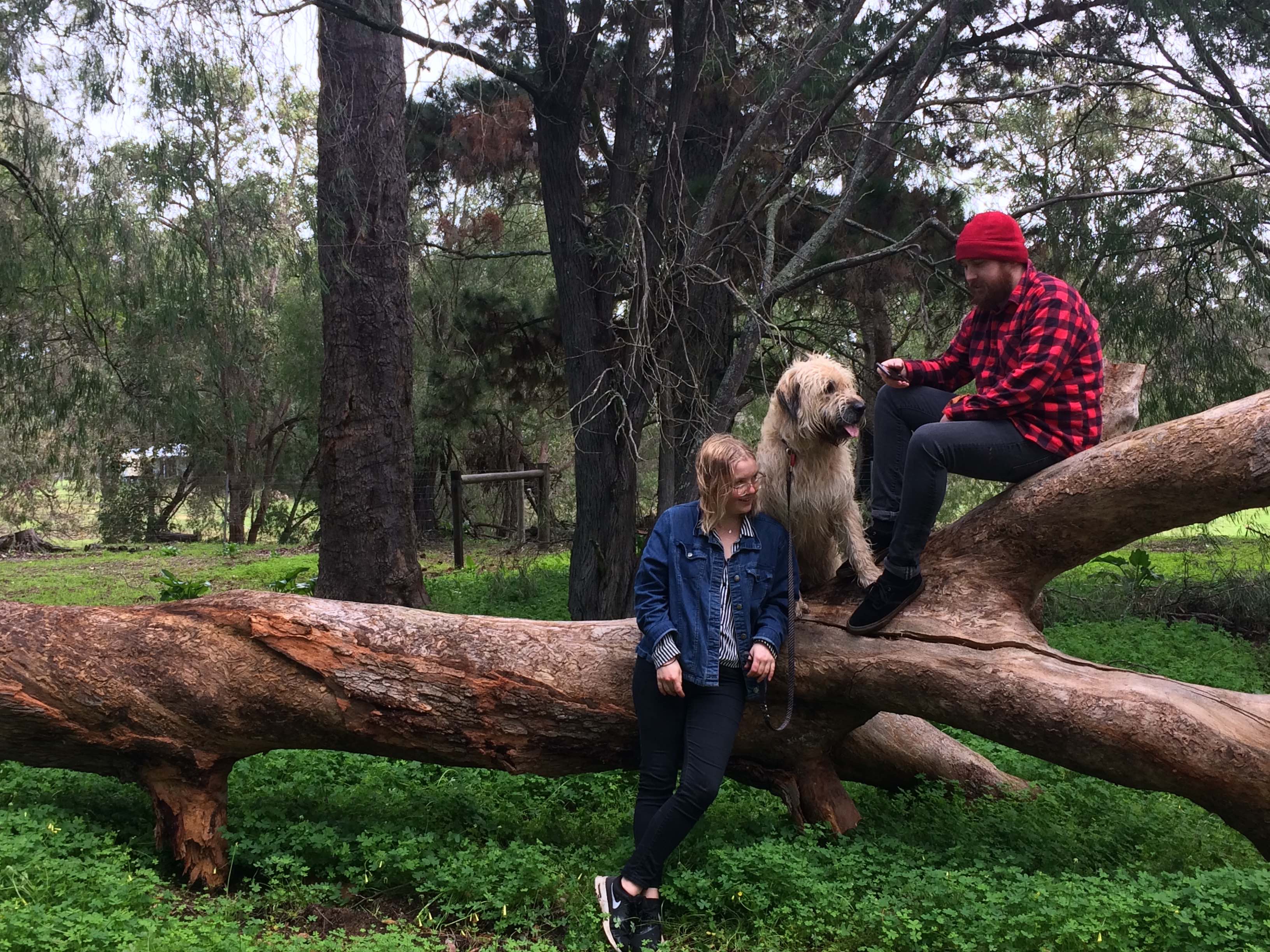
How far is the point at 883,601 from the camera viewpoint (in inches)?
175

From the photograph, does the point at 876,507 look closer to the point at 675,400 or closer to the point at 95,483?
the point at 675,400

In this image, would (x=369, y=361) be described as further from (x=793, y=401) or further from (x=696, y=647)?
(x=696, y=647)

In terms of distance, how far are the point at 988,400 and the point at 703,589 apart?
1434 millimetres

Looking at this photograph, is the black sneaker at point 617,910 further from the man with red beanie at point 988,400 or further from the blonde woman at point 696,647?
the man with red beanie at point 988,400

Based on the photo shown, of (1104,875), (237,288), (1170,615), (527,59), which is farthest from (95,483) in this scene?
(1104,875)

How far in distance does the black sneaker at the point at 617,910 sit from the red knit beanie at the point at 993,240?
298 cm

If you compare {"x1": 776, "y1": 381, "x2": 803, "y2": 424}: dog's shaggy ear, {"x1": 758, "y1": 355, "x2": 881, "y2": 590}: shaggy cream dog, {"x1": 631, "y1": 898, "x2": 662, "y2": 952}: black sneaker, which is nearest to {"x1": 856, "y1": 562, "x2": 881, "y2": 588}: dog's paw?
{"x1": 758, "y1": 355, "x2": 881, "y2": 590}: shaggy cream dog

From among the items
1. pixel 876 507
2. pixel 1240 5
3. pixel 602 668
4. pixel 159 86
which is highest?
pixel 1240 5

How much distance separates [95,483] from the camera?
67.4 feet

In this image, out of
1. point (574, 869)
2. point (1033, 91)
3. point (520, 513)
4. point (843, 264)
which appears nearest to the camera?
point (574, 869)

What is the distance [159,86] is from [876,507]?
5.45 metres

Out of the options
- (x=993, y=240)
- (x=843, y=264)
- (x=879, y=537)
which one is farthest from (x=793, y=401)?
(x=843, y=264)

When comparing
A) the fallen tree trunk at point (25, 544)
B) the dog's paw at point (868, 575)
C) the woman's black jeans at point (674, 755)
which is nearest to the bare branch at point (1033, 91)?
the dog's paw at point (868, 575)

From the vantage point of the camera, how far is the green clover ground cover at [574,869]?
3598 mm
